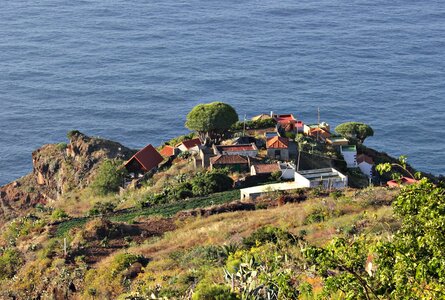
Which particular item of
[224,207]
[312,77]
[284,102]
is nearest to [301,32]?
[312,77]

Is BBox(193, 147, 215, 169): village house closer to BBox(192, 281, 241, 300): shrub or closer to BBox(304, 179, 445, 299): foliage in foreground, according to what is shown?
BBox(192, 281, 241, 300): shrub

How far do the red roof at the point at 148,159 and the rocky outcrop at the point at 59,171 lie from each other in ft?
24.0

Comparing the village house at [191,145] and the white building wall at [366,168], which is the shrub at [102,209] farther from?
the white building wall at [366,168]

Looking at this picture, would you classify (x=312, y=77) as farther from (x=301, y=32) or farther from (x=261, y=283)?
(x=261, y=283)

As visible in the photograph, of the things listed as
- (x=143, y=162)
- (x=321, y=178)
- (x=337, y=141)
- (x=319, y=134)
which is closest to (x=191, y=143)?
(x=143, y=162)

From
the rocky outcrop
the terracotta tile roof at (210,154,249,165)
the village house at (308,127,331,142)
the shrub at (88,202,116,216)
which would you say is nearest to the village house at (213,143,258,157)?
→ the terracotta tile roof at (210,154,249,165)

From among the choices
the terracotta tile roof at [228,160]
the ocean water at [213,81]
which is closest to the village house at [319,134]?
the terracotta tile roof at [228,160]

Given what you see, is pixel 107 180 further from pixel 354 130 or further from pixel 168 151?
pixel 354 130

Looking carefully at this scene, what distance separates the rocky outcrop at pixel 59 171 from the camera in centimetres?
8988

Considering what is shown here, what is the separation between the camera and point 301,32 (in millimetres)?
195875

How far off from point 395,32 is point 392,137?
232 feet

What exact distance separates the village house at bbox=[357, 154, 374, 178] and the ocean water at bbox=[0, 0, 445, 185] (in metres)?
43.4

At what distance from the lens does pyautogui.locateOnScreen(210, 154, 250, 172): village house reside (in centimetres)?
7250

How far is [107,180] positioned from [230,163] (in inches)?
483
